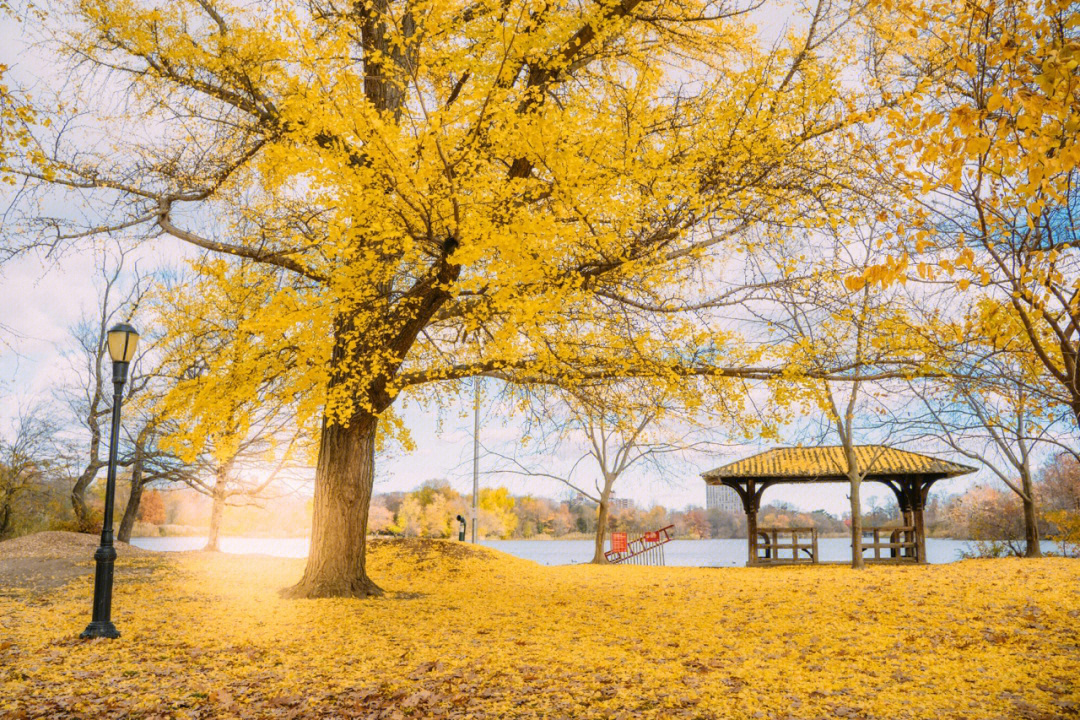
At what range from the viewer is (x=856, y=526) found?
1502 cm

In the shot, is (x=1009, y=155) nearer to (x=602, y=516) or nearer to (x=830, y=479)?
(x=830, y=479)

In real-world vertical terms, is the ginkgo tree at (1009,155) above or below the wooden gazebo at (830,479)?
above

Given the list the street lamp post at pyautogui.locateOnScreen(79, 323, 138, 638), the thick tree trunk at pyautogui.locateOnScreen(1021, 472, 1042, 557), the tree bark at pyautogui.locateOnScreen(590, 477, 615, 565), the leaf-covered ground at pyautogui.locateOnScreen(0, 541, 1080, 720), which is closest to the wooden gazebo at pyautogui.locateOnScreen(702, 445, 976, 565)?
the thick tree trunk at pyautogui.locateOnScreen(1021, 472, 1042, 557)

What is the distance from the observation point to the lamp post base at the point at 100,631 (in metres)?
6.53

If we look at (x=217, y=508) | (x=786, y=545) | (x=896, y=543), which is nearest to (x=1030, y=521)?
(x=896, y=543)

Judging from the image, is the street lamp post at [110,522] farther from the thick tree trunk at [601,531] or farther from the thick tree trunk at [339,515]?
the thick tree trunk at [601,531]

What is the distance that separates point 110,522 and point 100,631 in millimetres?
1011

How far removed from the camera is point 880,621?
7078 millimetres

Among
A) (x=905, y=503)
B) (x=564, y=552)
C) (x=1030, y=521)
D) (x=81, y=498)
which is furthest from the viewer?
(x=564, y=552)

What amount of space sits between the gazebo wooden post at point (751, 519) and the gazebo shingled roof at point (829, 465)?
0.58m

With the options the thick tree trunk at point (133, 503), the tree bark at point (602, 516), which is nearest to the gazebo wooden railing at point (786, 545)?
the tree bark at point (602, 516)

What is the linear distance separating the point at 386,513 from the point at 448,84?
44331 mm

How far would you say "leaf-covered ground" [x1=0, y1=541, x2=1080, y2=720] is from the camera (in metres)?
4.31

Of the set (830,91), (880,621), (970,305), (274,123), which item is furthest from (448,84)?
(880,621)
